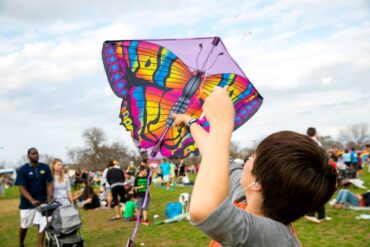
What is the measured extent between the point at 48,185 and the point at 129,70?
5243 millimetres

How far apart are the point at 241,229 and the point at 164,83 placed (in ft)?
4.93

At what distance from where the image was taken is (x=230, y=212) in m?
1.10

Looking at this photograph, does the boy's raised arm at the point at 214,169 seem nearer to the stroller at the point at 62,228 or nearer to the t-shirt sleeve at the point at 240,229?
the t-shirt sleeve at the point at 240,229

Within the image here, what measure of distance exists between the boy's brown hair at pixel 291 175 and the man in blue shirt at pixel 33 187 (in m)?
6.12

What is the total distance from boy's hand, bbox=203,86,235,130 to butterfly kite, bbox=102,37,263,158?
1169mm

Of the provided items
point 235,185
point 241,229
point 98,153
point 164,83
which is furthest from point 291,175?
point 98,153

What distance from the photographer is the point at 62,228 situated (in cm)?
613

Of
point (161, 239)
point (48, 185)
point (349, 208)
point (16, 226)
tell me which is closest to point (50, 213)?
point (48, 185)

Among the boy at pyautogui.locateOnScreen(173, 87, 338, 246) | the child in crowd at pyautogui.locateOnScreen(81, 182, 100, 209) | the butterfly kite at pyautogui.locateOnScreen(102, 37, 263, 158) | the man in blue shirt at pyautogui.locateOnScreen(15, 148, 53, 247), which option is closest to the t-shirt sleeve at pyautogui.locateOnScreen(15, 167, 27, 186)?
the man in blue shirt at pyautogui.locateOnScreen(15, 148, 53, 247)

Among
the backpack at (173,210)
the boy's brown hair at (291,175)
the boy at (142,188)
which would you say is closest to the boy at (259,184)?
the boy's brown hair at (291,175)

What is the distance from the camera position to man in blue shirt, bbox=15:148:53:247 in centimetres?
677

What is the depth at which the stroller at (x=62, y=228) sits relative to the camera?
6.14 m

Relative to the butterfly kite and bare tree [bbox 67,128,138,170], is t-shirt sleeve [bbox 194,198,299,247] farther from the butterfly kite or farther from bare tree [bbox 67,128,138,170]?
bare tree [bbox 67,128,138,170]

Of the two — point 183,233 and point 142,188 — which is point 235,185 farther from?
point 142,188
